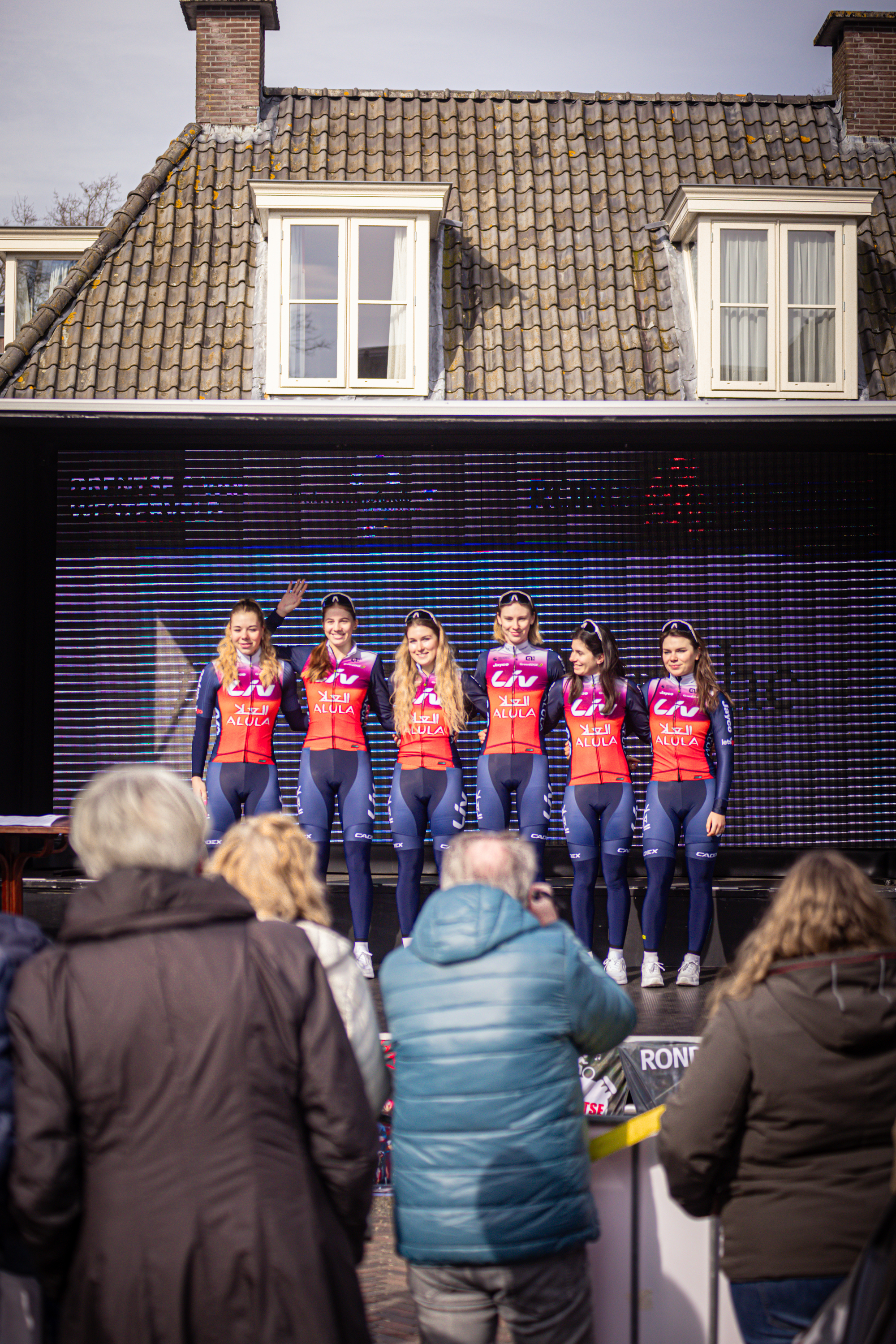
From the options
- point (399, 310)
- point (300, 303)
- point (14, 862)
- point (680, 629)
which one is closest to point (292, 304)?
point (300, 303)

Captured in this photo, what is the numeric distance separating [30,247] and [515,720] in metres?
6.89

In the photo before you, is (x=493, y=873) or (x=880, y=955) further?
(x=493, y=873)

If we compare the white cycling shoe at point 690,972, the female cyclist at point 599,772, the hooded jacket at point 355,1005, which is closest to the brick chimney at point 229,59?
the female cyclist at point 599,772

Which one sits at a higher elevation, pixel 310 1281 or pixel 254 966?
pixel 254 966

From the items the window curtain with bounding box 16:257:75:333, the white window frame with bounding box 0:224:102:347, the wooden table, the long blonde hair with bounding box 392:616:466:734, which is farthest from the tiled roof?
the wooden table

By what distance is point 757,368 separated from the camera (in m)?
9.05

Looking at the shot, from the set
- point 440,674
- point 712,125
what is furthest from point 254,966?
point 712,125

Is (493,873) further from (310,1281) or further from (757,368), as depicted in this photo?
(757,368)

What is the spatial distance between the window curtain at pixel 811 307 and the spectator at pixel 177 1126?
26.7 feet

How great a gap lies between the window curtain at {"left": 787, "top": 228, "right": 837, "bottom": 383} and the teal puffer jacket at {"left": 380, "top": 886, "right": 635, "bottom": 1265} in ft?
25.3

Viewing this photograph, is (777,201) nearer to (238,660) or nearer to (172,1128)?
(238,660)

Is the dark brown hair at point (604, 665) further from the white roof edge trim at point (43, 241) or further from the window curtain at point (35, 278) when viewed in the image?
the window curtain at point (35, 278)

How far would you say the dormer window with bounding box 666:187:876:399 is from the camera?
29.4ft

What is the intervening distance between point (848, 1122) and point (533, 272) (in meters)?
8.17
